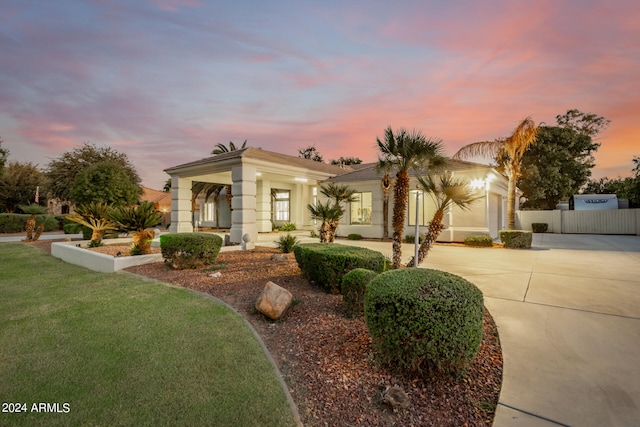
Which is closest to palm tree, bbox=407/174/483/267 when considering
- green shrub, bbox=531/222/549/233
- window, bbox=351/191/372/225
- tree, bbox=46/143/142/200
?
window, bbox=351/191/372/225

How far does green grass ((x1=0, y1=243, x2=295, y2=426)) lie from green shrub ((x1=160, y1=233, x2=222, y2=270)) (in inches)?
72.8

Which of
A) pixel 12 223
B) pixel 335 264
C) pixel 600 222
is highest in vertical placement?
pixel 600 222

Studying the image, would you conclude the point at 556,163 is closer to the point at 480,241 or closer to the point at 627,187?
the point at 627,187

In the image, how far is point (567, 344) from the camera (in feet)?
11.1

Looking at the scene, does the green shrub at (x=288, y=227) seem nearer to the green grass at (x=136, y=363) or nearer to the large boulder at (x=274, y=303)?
the green grass at (x=136, y=363)

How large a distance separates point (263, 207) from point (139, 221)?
412 inches

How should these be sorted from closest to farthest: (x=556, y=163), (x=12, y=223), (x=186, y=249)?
(x=186, y=249), (x=12, y=223), (x=556, y=163)

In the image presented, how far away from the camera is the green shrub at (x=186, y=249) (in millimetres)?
7188

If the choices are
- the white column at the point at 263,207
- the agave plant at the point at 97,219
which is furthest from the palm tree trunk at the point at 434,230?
the white column at the point at 263,207

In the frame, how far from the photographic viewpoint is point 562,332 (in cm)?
370

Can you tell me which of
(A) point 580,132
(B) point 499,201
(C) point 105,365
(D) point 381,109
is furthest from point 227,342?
(A) point 580,132

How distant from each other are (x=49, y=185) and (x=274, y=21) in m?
28.0

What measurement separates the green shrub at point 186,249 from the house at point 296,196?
373 cm

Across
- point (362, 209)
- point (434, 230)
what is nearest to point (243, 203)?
point (362, 209)
